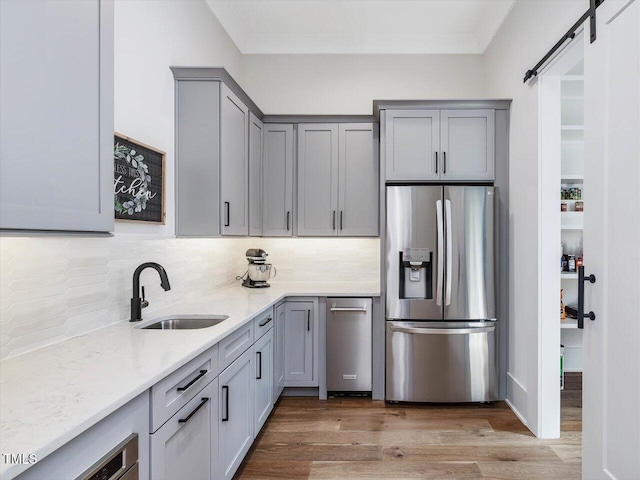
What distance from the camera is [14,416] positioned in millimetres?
919

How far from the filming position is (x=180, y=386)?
4.61 feet

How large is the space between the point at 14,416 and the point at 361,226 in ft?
9.61

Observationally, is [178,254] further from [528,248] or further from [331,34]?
[331,34]

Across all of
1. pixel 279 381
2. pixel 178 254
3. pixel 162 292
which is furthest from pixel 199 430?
pixel 279 381

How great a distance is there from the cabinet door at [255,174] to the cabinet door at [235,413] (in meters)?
1.33

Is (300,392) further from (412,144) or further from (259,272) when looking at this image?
(412,144)

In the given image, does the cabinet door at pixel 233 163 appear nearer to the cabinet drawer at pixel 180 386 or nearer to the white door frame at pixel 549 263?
the cabinet drawer at pixel 180 386

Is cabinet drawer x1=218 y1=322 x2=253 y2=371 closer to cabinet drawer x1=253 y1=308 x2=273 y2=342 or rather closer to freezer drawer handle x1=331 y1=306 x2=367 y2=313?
cabinet drawer x1=253 y1=308 x2=273 y2=342

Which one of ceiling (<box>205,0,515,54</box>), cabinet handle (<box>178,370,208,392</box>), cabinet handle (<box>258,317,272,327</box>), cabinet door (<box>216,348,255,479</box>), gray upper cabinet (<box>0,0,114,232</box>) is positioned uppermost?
ceiling (<box>205,0,515,54</box>)

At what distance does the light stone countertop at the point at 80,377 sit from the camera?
85 centimetres

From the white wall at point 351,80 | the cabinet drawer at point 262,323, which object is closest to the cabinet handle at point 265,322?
the cabinet drawer at point 262,323

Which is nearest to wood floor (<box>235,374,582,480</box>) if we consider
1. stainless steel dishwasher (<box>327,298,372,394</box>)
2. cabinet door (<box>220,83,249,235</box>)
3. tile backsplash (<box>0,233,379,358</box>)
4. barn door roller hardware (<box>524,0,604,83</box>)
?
stainless steel dishwasher (<box>327,298,372,394</box>)

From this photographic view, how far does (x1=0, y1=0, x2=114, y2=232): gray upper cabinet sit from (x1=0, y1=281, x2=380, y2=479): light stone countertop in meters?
0.45

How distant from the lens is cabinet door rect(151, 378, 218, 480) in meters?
1.28
